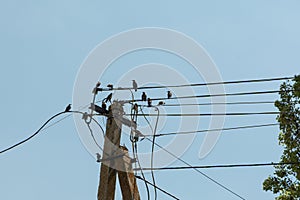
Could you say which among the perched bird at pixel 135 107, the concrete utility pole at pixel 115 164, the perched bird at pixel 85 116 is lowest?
the concrete utility pole at pixel 115 164

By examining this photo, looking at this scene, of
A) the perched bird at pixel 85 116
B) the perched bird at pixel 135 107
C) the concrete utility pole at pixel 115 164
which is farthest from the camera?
the perched bird at pixel 135 107

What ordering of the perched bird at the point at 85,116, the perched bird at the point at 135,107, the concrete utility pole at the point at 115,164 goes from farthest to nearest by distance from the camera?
the perched bird at the point at 135,107 → the perched bird at the point at 85,116 → the concrete utility pole at the point at 115,164

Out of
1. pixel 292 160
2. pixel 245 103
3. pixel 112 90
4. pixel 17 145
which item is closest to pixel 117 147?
pixel 112 90

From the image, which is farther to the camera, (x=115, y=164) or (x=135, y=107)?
(x=135, y=107)

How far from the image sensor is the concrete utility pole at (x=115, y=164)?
9.55 metres

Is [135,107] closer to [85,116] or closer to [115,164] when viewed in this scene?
[85,116]

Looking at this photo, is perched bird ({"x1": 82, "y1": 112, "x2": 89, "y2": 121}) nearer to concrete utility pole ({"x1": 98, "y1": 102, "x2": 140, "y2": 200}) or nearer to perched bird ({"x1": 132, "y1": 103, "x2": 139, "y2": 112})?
concrete utility pole ({"x1": 98, "y1": 102, "x2": 140, "y2": 200})

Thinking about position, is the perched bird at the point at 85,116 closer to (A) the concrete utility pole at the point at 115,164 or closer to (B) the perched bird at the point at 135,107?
(A) the concrete utility pole at the point at 115,164

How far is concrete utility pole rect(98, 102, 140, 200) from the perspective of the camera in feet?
31.3

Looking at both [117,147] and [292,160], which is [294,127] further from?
[117,147]

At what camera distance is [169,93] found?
10.5m

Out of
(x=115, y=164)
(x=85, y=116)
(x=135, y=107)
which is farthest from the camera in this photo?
(x=135, y=107)

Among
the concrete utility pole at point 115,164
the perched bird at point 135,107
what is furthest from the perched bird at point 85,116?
the perched bird at point 135,107

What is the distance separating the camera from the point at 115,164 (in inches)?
379
